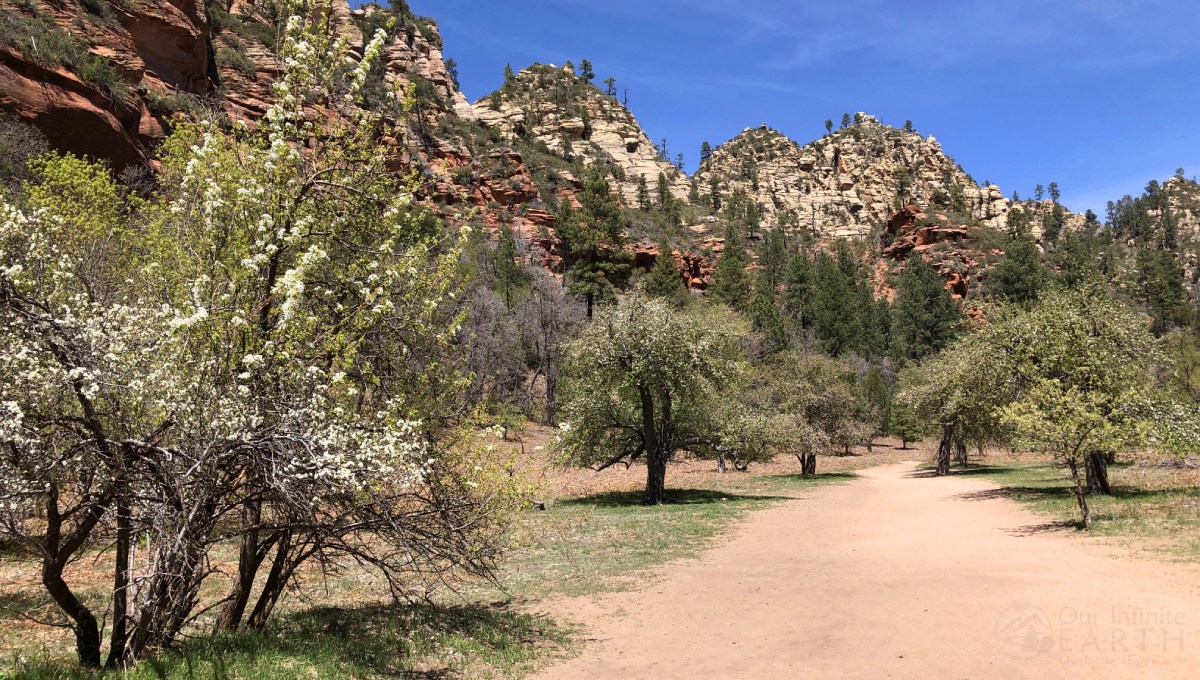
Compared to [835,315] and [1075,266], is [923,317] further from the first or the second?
[1075,266]

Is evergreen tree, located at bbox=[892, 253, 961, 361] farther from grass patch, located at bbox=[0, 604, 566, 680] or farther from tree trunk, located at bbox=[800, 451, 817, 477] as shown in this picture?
grass patch, located at bbox=[0, 604, 566, 680]

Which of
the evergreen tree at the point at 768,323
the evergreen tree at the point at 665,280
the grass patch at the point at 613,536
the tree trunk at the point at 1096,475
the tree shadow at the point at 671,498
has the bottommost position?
the tree shadow at the point at 671,498

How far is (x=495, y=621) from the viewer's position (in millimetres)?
10453

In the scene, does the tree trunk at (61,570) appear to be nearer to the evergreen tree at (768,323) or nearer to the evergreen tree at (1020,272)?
the evergreen tree at (768,323)

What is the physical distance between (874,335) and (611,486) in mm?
61617

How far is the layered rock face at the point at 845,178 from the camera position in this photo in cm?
17150

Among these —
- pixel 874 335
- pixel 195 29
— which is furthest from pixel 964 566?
pixel 874 335

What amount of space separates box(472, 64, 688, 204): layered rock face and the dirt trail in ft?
354

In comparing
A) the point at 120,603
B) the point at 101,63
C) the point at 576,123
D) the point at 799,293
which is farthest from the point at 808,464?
the point at 576,123

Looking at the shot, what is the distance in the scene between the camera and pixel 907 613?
10258 millimetres

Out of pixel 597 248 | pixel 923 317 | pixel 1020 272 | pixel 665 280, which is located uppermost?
pixel 1020 272

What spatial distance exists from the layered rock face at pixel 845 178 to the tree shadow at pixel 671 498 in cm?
14174

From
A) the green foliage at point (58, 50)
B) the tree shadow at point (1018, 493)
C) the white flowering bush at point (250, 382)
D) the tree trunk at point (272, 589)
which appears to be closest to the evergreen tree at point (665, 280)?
the tree shadow at point (1018, 493)

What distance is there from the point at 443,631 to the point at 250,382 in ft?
17.4
